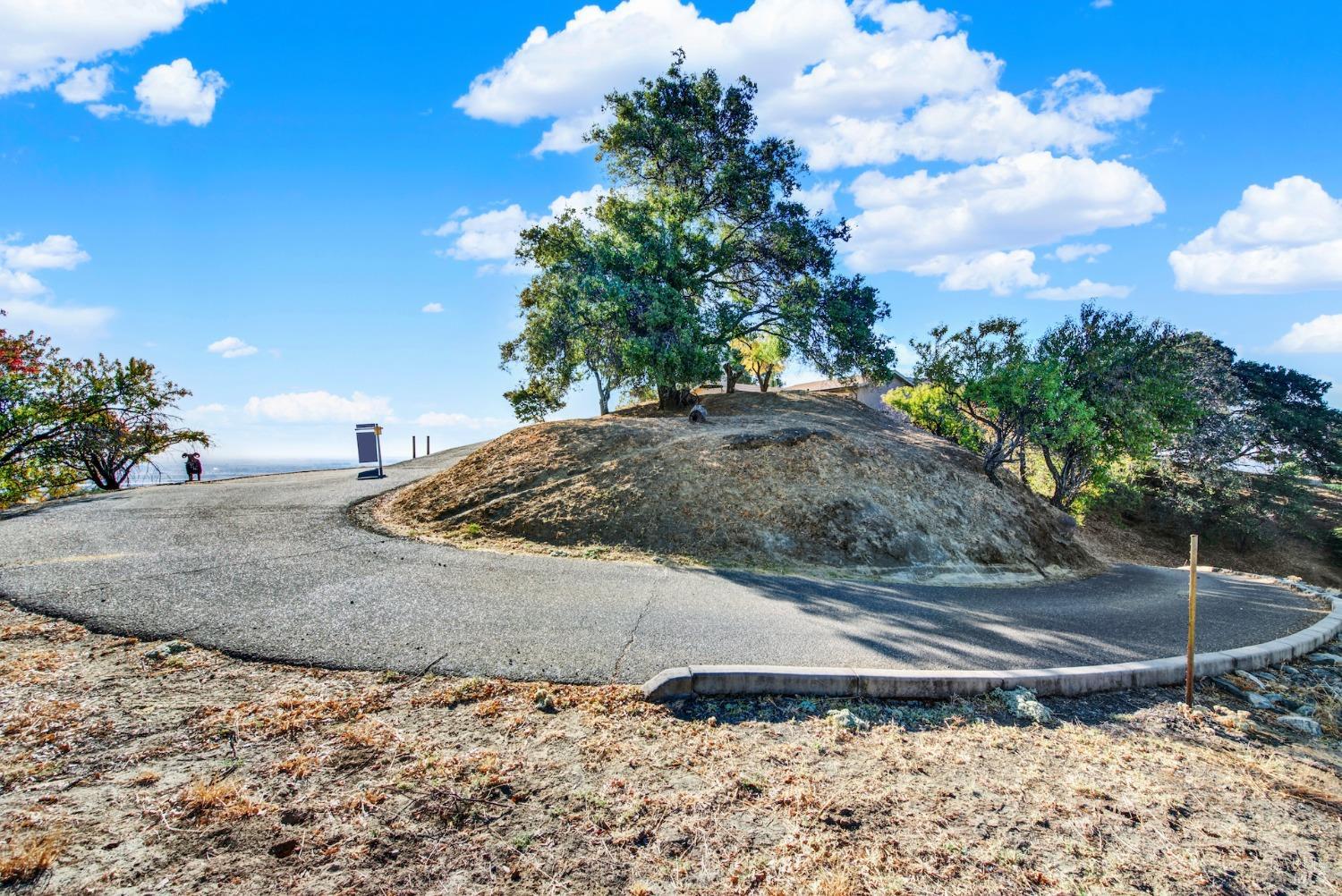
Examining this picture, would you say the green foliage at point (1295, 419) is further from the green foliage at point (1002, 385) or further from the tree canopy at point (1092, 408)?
the green foliage at point (1002, 385)

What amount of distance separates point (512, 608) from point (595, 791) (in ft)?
10.8

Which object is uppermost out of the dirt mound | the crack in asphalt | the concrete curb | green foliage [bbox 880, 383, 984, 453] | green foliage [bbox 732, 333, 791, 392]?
green foliage [bbox 732, 333, 791, 392]

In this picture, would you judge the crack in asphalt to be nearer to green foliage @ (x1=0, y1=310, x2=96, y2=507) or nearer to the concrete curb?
the concrete curb

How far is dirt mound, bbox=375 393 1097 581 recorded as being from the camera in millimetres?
10430

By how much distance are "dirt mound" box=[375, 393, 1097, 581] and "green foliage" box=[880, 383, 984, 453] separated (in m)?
2.12

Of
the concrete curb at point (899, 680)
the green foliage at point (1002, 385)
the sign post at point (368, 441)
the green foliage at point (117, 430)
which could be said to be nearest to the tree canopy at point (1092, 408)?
the green foliage at point (1002, 385)

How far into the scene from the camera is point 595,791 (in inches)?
132

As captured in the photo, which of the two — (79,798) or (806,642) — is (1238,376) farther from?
(79,798)

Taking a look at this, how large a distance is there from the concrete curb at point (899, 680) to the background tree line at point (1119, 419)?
10331mm

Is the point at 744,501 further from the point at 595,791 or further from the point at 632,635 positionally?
the point at 595,791

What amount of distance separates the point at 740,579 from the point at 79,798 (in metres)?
6.87

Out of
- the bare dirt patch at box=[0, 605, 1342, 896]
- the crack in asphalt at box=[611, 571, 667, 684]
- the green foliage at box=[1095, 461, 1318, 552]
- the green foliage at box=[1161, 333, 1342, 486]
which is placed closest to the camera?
the bare dirt patch at box=[0, 605, 1342, 896]

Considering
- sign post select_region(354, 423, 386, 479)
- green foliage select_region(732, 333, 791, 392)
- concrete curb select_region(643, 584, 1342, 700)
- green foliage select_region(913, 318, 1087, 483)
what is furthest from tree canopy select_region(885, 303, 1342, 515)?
sign post select_region(354, 423, 386, 479)

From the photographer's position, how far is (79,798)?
3.09 metres
